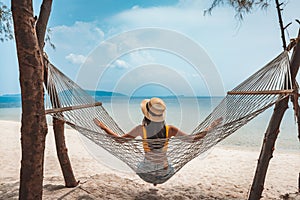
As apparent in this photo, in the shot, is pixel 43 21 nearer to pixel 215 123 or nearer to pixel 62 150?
pixel 62 150

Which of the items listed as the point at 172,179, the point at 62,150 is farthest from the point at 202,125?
the point at 62,150

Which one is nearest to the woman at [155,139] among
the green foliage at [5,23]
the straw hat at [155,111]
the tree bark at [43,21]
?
the straw hat at [155,111]

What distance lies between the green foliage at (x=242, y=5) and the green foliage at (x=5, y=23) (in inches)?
93.0

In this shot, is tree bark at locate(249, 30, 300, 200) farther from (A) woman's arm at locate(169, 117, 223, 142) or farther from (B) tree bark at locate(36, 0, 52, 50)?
(B) tree bark at locate(36, 0, 52, 50)

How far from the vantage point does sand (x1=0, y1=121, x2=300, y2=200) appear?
7.22ft

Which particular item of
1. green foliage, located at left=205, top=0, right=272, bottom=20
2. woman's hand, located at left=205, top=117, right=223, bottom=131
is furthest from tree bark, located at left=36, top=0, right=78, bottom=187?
green foliage, located at left=205, top=0, right=272, bottom=20

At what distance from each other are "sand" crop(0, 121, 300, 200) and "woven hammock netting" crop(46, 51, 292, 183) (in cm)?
49

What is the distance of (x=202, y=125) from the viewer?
2152 mm

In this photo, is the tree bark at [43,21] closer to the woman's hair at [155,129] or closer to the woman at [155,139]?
the woman at [155,139]

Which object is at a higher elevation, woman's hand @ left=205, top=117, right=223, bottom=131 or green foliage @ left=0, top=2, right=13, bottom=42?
green foliage @ left=0, top=2, right=13, bottom=42

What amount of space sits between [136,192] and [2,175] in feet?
5.13

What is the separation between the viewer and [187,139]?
1.75 meters

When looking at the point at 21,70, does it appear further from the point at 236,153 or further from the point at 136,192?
the point at 236,153

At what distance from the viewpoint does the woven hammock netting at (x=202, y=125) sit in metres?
1.70
